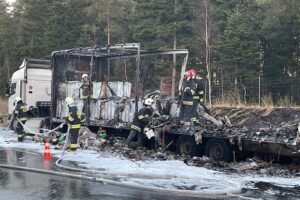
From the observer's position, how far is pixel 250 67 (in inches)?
1220

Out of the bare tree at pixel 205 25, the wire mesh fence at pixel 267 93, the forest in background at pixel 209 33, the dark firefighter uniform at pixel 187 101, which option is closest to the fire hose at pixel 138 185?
the dark firefighter uniform at pixel 187 101

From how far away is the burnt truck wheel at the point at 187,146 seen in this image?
1296 centimetres

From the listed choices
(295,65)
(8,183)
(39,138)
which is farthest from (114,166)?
(295,65)

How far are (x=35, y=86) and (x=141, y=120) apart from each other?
8221 mm

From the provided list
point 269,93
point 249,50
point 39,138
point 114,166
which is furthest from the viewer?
point 249,50

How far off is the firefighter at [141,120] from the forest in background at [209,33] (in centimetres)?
780

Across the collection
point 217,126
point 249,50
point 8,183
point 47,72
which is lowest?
point 8,183

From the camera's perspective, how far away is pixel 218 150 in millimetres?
12344

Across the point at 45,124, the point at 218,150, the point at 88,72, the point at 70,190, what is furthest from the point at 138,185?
the point at 88,72

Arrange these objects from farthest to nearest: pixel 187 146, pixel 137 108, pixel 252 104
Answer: pixel 252 104
pixel 137 108
pixel 187 146

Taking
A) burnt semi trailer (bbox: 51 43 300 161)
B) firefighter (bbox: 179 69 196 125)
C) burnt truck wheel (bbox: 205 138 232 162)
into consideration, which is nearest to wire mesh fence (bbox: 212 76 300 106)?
burnt semi trailer (bbox: 51 43 300 161)

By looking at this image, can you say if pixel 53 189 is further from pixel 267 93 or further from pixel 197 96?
pixel 267 93

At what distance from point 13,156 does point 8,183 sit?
13.9 ft

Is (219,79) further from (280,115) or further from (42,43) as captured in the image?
(42,43)
